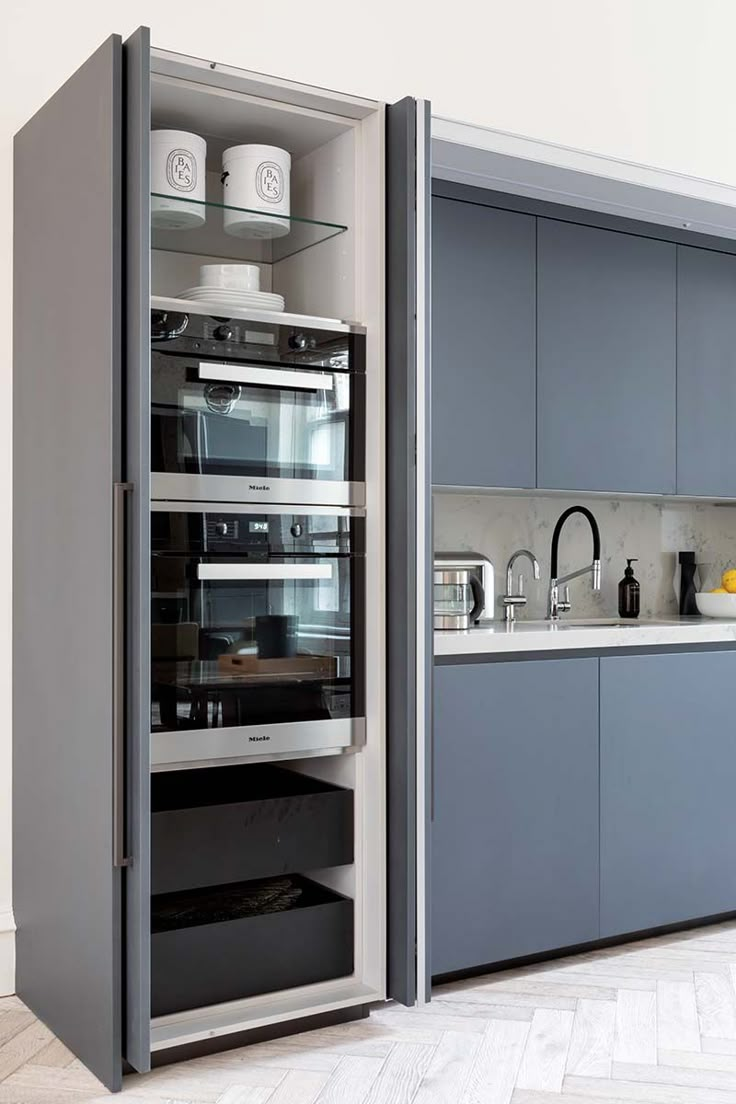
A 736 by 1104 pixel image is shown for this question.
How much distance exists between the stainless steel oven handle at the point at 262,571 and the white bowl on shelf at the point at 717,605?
170 centimetres

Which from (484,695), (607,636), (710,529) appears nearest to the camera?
(484,695)

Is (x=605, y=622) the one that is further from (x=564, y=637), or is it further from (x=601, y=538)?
(x=564, y=637)

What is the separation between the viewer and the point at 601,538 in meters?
3.99

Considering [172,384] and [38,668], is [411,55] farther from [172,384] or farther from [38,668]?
[38,668]

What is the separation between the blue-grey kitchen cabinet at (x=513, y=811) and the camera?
2859 millimetres

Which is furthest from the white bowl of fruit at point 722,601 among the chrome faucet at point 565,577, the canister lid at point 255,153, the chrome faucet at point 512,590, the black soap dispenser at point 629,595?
the canister lid at point 255,153

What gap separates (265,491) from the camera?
254cm

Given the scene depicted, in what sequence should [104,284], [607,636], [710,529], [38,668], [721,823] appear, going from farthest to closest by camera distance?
[710,529]
[721,823]
[607,636]
[38,668]
[104,284]

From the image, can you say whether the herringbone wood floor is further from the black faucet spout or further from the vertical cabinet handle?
the black faucet spout

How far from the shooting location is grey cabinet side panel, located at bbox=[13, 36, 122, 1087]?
2.25 metres

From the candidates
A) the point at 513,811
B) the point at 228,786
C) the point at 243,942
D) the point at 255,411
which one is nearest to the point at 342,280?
the point at 255,411

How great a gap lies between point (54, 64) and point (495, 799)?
202 cm

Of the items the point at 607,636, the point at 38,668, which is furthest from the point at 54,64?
the point at 607,636

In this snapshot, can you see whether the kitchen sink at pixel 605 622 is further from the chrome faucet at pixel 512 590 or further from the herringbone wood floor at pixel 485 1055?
the herringbone wood floor at pixel 485 1055
